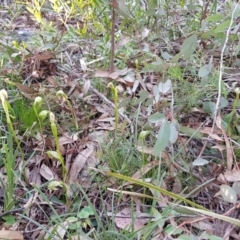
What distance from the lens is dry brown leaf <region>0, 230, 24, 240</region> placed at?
3.63ft

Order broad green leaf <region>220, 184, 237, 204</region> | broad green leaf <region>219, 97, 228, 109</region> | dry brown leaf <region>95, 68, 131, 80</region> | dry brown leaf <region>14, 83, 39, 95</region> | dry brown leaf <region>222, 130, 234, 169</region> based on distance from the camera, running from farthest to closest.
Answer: dry brown leaf <region>95, 68, 131, 80</region> < dry brown leaf <region>14, 83, 39, 95</region> < broad green leaf <region>219, 97, 228, 109</region> < dry brown leaf <region>222, 130, 234, 169</region> < broad green leaf <region>220, 184, 237, 204</region>

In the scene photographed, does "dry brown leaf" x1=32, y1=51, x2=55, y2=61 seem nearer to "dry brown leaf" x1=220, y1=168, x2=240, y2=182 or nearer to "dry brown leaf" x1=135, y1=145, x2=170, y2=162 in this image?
"dry brown leaf" x1=135, y1=145, x2=170, y2=162

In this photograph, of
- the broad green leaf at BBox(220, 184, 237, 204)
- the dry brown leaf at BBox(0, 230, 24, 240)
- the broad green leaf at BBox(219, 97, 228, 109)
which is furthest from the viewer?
the broad green leaf at BBox(219, 97, 228, 109)

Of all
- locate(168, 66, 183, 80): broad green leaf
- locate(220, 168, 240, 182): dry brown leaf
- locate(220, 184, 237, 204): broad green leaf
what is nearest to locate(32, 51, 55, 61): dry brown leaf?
locate(168, 66, 183, 80): broad green leaf

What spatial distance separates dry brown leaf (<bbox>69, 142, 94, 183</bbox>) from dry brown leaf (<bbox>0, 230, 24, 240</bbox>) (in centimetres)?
23

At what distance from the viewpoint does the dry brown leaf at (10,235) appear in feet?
A: 3.63

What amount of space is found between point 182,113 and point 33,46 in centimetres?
78

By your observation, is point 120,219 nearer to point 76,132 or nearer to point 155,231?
point 155,231

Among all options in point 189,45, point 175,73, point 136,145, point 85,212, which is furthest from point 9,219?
point 175,73

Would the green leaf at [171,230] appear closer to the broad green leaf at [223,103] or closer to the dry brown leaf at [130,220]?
the dry brown leaf at [130,220]

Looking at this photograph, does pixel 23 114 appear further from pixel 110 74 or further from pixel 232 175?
pixel 232 175

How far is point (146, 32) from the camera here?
196cm

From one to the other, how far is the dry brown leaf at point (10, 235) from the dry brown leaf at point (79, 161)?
0.77ft

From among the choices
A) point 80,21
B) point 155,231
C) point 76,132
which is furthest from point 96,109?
point 80,21
